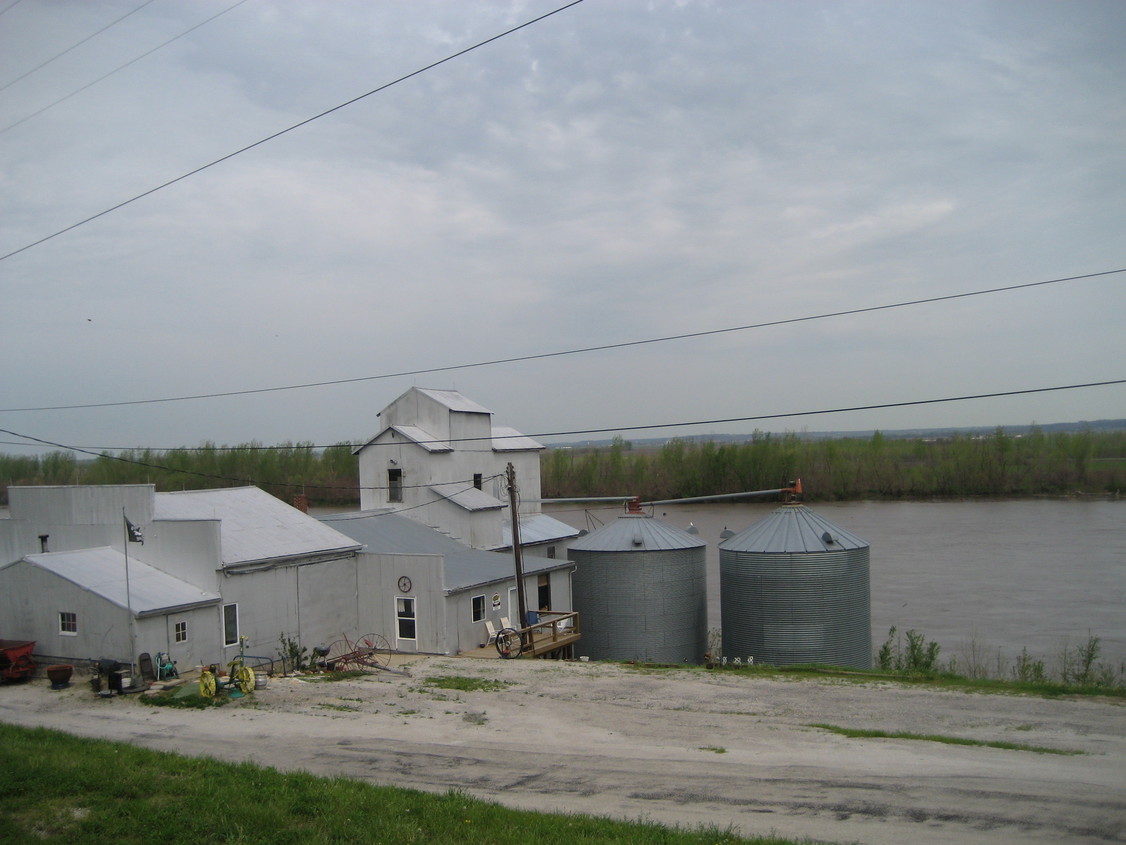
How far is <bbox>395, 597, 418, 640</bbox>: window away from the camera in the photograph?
22.5m

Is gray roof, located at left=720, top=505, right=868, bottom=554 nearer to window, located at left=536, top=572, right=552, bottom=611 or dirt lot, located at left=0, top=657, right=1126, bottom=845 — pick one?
window, located at left=536, top=572, right=552, bottom=611

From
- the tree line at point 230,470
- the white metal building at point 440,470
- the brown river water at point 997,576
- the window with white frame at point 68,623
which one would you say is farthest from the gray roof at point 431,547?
the tree line at point 230,470

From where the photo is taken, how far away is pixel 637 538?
28344 millimetres

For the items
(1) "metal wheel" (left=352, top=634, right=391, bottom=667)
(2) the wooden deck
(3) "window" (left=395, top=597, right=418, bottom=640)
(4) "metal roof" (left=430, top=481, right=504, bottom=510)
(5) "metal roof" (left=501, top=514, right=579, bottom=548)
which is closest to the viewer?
(1) "metal wheel" (left=352, top=634, right=391, bottom=667)

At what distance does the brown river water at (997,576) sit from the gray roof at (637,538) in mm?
3043

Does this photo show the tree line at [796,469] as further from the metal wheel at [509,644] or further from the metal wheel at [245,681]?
the metal wheel at [245,681]

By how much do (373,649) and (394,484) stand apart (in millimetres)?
9514

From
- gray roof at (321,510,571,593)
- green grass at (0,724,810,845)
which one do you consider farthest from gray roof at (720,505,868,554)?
green grass at (0,724,810,845)

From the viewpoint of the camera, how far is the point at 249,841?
295 inches

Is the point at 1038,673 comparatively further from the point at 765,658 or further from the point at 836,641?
the point at 765,658

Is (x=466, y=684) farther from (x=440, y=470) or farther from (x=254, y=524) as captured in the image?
(x=440, y=470)

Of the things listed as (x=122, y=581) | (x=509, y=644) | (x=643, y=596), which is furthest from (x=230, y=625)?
(x=643, y=596)

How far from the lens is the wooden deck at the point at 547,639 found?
2309cm

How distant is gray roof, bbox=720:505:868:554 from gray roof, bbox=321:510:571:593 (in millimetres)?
6119
